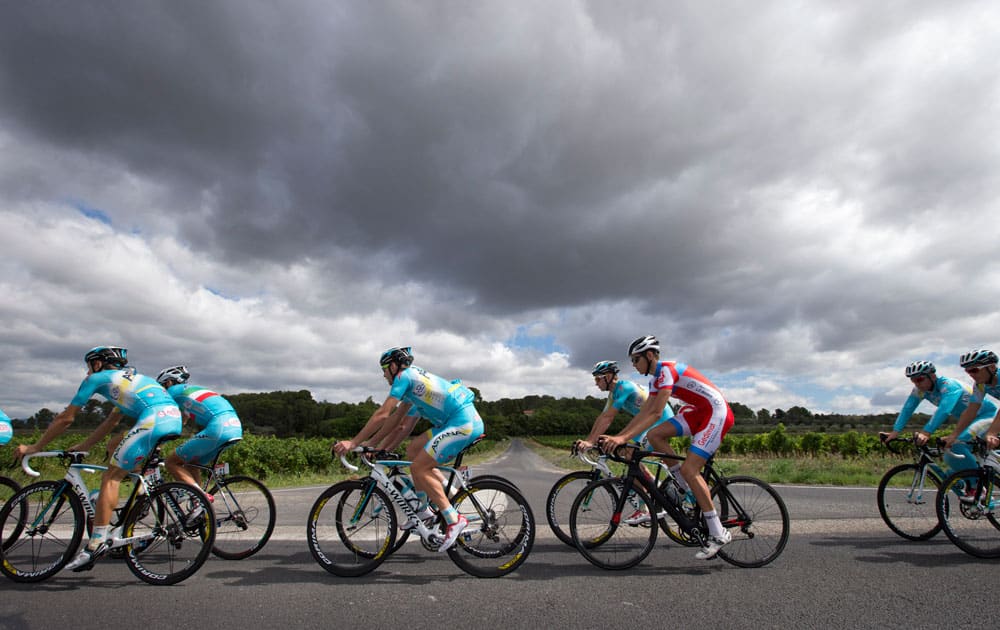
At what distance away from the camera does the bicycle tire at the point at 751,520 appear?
496 cm

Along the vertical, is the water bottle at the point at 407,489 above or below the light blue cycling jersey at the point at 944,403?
below

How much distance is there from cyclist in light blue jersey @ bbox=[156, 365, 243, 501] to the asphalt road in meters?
1.06

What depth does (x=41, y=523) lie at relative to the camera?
5.07 metres

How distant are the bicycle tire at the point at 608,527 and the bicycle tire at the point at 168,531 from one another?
10.6 feet

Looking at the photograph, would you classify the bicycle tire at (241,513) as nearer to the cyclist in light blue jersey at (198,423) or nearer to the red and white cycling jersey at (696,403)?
the cyclist in light blue jersey at (198,423)

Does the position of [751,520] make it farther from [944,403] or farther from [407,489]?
[944,403]

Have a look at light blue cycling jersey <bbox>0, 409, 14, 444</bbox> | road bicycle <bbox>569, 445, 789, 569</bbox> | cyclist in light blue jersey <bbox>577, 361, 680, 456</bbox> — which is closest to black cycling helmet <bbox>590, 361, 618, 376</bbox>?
cyclist in light blue jersey <bbox>577, 361, 680, 456</bbox>

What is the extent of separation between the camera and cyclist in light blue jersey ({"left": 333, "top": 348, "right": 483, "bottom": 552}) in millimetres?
4895

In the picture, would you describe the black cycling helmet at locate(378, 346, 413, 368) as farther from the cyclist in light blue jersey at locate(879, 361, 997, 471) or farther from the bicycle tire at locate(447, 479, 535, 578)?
the cyclist in light blue jersey at locate(879, 361, 997, 471)

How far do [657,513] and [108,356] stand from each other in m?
5.58

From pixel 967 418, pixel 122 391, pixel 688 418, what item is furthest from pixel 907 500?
pixel 122 391

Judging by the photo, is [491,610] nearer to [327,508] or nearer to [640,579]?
[640,579]

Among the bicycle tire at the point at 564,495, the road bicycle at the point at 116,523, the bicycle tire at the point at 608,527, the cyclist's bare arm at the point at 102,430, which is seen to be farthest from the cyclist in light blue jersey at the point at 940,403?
the cyclist's bare arm at the point at 102,430

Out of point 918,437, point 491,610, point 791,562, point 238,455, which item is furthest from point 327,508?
point 238,455
